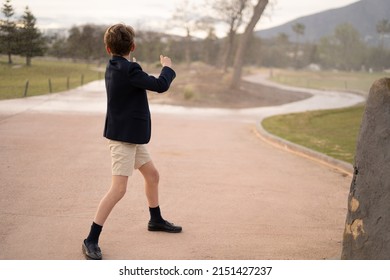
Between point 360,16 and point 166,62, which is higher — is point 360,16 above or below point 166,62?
above

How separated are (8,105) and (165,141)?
12.6 ft

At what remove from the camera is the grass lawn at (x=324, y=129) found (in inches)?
353

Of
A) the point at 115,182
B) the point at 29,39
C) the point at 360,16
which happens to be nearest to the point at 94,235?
the point at 115,182

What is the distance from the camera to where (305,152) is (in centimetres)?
852

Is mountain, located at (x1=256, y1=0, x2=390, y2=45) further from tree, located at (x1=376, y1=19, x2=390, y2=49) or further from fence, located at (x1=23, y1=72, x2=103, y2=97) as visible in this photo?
fence, located at (x1=23, y1=72, x2=103, y2=97)

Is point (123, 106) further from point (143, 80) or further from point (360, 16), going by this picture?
point (360, 16)

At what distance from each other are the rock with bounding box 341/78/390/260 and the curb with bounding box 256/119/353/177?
3968mm

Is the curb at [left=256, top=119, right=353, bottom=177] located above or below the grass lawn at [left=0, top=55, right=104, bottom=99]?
below

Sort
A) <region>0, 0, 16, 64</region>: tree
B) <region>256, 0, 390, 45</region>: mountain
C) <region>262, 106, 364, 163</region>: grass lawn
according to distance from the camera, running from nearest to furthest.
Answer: <region>0, 0, 16, 64</region>: tree → <region>256, 0, 390, 45</region>: mountain → <region>262, 106, 364, 163</region>: grass lawn

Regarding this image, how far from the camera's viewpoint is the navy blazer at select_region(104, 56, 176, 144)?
3.39 m

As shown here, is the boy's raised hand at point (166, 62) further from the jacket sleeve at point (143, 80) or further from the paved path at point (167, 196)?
the paved path at point (167, 196)

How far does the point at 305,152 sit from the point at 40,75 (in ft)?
15.6

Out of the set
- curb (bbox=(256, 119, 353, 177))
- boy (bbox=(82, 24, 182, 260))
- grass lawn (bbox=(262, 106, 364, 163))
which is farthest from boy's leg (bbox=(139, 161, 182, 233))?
grass lawn (bbox=(262, 106, 364, 163))
